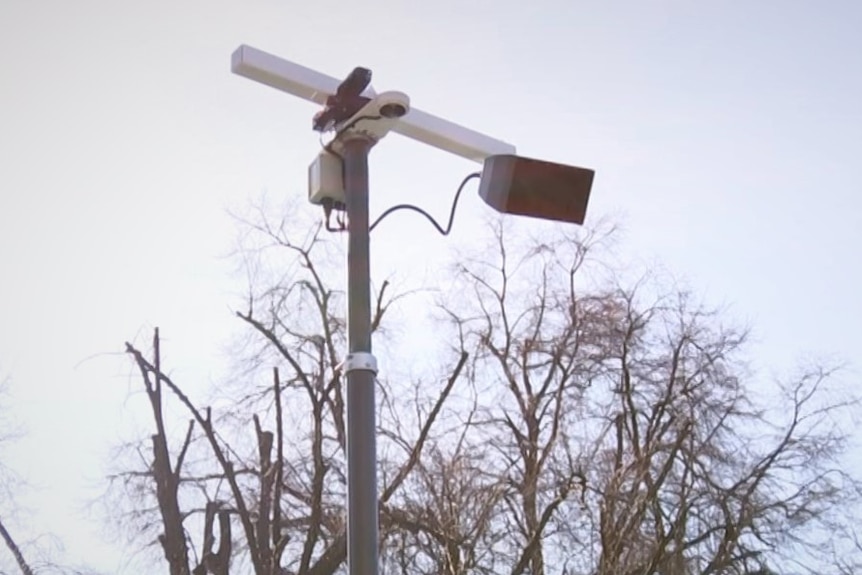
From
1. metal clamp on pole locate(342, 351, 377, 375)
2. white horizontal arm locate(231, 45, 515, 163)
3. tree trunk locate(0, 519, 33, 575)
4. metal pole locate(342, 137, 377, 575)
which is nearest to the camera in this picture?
metal pole locate(342, 137, 377, 575)

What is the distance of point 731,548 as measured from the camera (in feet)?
32.4

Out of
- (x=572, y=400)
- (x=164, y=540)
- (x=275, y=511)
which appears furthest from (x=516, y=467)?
(x=164, y=540)

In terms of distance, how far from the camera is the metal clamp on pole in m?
2.12

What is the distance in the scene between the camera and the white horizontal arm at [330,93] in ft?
7.49

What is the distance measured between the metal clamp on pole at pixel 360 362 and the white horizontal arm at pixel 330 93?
1.72 feet

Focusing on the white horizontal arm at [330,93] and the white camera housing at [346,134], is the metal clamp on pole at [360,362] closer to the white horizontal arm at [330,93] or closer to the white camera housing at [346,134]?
the white camera housing at [346,134]

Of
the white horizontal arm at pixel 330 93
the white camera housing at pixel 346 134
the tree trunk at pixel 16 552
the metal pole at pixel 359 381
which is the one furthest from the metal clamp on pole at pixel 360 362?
the tree trunk at pixel 16 552

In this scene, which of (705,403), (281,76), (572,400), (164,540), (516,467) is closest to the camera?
(281,76)

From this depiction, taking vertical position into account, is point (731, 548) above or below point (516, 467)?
below

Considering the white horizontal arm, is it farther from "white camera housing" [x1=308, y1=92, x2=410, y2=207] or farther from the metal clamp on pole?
the metal clamp on pole

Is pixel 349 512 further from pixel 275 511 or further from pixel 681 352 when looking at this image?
pixel 681 352

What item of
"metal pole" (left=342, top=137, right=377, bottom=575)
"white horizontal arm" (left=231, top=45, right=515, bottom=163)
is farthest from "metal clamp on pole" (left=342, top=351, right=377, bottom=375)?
"white horizontal arm" (left=231, top=45, right=515, bottom=163)

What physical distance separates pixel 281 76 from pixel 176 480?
712cm

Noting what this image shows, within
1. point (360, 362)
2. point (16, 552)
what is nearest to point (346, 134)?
point (360, 362)
